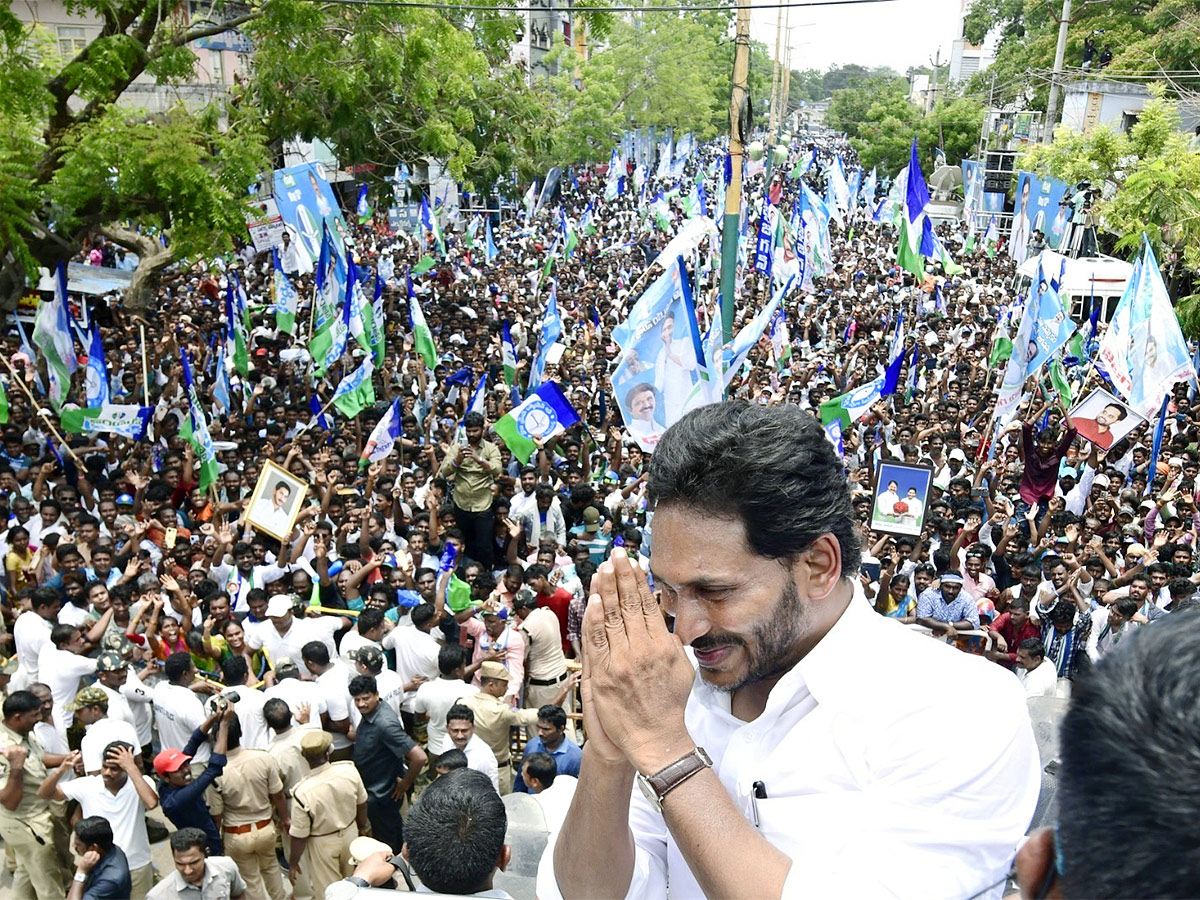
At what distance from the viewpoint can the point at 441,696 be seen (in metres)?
5.36

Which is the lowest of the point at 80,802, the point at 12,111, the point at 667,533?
the point at 80,802

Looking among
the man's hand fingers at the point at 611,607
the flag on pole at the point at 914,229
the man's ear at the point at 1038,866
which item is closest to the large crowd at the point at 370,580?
the man's hand fingers at the point at 611,607

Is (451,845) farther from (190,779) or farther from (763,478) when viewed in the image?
(763,478)

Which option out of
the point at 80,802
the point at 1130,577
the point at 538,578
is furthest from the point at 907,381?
the point at 80,802

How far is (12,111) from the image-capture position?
941 centimetres

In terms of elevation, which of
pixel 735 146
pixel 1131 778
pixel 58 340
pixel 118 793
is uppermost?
pixel 735 146

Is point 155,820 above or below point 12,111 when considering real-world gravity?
below

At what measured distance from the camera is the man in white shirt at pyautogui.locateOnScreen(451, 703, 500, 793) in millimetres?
4754

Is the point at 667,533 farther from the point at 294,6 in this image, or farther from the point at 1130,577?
the point at 294,6

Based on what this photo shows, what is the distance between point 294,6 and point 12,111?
2.65 m

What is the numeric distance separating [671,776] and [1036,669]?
5114 millimetres

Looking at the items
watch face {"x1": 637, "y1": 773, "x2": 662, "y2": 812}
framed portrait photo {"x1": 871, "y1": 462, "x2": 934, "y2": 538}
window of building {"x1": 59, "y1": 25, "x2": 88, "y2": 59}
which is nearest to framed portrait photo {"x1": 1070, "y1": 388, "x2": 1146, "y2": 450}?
framed portrait photo {"x1": 871, "y1": 462, "x2": 934, "y2": 538}

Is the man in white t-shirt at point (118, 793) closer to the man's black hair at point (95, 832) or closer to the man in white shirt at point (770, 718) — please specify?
Result: the man's black hair at point (95, 832)

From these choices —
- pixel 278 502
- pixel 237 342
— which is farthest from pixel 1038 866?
pixel 237 342
